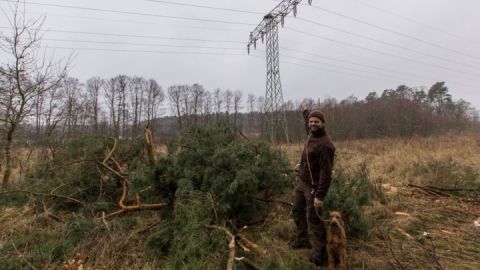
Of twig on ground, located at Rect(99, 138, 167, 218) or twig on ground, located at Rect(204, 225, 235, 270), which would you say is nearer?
twig on ground, located at Rect(204, 225, 235, 270)

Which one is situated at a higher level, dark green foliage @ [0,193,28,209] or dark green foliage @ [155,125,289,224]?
dark green foliage @ [155,125,289,224]

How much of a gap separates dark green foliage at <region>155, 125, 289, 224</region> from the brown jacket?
37.7 inches

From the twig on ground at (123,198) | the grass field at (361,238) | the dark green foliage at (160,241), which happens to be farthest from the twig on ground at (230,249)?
the twig on ground at (123,198)

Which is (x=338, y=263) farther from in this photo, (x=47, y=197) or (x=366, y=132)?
(x=366, y=132)

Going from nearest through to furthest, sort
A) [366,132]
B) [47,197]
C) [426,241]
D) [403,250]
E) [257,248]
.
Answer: [257,248] < [403,250] < [426,241] < [47,197] < [366,132]

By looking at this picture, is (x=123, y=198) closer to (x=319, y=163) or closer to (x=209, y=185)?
(x=209, y=185)

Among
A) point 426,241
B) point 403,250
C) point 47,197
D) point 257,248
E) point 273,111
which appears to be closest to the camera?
point 257,248

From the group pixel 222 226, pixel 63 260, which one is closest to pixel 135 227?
pixel 63 260

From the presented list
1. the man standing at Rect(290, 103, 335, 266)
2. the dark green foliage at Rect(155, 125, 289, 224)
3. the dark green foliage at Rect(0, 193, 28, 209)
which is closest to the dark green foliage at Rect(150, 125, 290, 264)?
the dark green foliage at Rect(155, 125, 289, 224)

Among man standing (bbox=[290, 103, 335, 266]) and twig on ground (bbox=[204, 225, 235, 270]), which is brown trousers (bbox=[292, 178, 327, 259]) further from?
twig on ground (bbox=[204, 225, 235, 270])

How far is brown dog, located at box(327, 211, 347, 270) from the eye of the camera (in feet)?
9.84

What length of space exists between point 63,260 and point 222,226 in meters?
2.06

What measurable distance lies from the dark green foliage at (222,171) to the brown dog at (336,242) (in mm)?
1385

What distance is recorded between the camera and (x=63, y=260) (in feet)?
11.6
